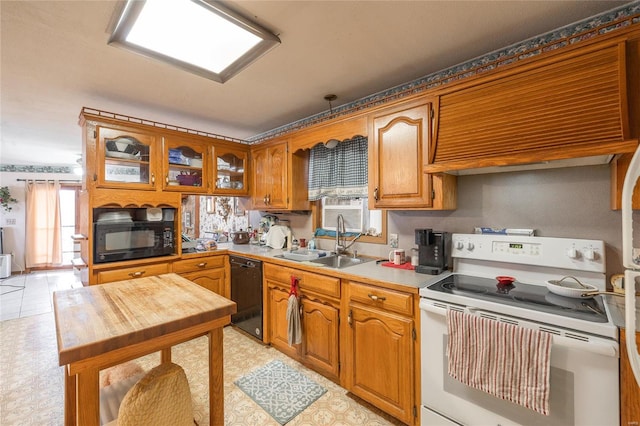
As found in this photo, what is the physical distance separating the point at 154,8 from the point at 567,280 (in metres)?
2.67

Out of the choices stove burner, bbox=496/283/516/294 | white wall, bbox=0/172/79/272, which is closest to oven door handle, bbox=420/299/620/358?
stove burner, bbox=496/283/516/294

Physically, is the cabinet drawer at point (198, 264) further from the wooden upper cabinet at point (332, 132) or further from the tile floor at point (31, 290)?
the wooden upper cabinet at point (332, 132)

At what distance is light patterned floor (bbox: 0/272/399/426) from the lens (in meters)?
1.82

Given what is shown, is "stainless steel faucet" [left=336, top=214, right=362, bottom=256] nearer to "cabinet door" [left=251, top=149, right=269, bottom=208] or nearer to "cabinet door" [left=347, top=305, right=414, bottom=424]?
"cabinet door" [left=347, top=305, right=414, bottom=424]

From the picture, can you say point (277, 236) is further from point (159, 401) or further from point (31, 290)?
point (31, 290)

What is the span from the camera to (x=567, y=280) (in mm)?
1551

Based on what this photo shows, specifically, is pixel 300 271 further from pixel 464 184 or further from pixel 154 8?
pixel 154 8

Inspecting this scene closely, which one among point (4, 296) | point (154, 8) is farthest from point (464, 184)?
point (4, 296)

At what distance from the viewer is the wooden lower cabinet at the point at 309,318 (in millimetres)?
2090

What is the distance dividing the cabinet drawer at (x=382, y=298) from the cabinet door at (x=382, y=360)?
0.05 meters

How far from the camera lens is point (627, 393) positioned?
107 centimetres

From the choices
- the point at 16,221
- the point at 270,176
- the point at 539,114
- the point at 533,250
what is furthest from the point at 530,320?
the point at 16,221

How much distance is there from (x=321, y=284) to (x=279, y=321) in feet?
2.40

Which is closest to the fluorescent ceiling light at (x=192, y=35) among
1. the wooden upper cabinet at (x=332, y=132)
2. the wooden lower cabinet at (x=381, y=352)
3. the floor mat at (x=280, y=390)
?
the wooden upper cabinet at (x=332, y=132)
